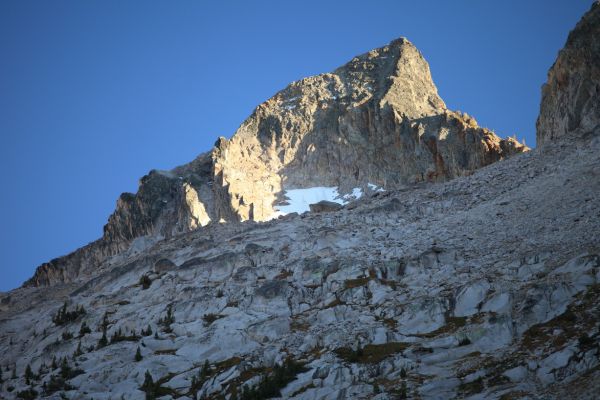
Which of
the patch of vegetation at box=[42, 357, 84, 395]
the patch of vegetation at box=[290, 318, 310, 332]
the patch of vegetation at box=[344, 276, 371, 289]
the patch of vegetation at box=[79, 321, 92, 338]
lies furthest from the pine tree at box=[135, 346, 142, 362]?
the patch of vegetation at box=[344, 276, 371, 289]

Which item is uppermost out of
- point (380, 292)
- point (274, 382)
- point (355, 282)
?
point (355, 282)

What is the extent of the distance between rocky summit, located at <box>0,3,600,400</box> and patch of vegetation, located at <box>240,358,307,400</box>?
11 centimetres

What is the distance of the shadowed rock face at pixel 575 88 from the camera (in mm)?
64438

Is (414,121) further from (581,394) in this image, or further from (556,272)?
(581,394)

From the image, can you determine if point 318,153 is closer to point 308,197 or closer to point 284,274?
point 308,197

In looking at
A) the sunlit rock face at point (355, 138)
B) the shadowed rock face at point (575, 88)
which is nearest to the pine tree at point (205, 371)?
the shadowed rock face at point (575, 88)

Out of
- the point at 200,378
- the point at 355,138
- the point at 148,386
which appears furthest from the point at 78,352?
the point at 355,138

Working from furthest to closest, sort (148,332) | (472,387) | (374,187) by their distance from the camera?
(374,187) < (148,332) < (472,387)

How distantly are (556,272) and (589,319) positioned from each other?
6.52 meters

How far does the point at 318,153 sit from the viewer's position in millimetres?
100875

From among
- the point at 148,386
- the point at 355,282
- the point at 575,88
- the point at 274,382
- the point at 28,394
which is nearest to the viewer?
the point at 274,382

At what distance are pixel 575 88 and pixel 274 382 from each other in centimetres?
A: 4736

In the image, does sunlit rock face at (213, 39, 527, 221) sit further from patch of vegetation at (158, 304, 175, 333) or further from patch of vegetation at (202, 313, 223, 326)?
patch of vegetation at (202, 313, 223, 326)

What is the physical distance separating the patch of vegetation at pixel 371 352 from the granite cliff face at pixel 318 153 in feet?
153
